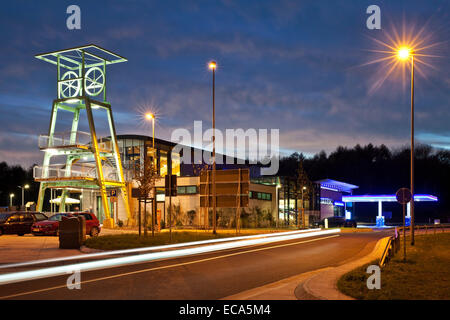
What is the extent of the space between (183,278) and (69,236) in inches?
426

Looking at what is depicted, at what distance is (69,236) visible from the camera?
2120 cm

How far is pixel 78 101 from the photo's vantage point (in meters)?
47.1

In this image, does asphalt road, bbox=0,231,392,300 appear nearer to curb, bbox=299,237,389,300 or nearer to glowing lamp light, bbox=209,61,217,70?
curb, bbox=299,237,389,300

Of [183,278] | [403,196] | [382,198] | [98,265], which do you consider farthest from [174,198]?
[382,198]

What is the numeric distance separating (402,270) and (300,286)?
3761mm

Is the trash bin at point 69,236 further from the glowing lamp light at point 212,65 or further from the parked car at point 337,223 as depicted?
the parked car at point 337,223

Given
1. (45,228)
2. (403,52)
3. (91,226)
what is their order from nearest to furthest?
(403,52) < (45,228) < (91,226)

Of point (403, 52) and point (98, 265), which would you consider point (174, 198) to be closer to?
point (403, 52)

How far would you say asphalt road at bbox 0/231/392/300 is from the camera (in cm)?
998

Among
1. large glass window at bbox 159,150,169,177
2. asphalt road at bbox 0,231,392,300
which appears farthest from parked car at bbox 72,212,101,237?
large glass window at bbox 159,150,169,177

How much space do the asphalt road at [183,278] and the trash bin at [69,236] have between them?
646cm

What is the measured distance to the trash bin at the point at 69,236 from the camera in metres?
21.2

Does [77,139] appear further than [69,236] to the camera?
Yes
